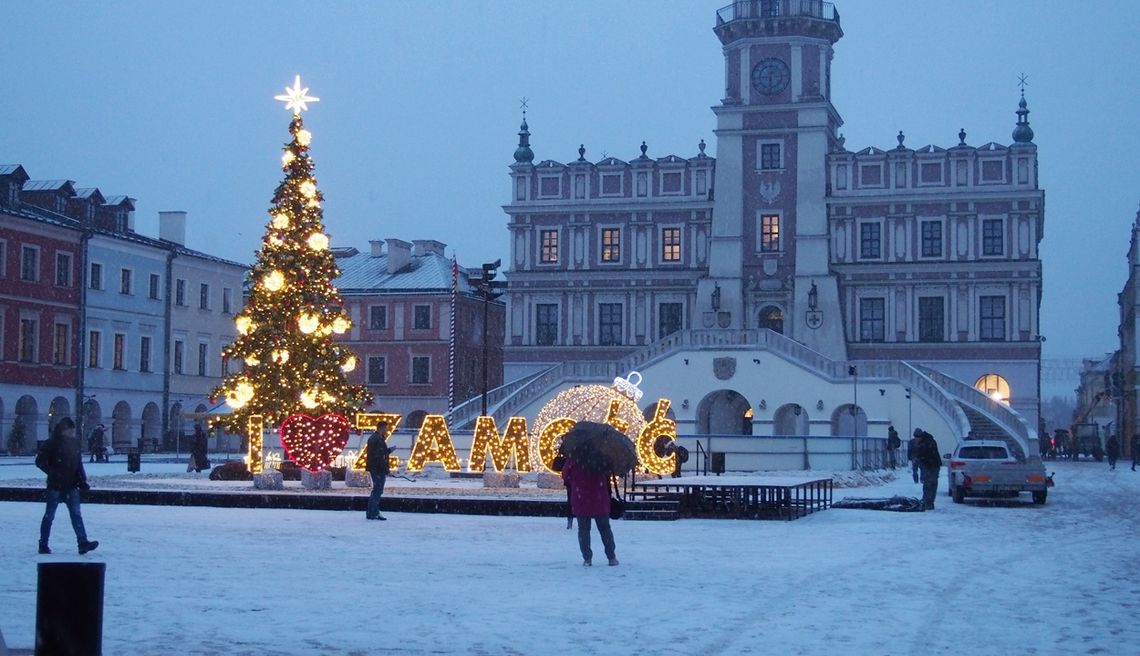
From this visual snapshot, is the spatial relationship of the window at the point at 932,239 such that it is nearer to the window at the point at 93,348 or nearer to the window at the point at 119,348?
the window at the point at 119,348

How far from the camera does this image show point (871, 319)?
2581 inches

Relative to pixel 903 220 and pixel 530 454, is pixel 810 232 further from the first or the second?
pixel 530 454

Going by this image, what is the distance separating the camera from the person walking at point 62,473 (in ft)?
55.2

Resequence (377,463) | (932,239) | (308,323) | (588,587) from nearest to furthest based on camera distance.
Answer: (588,587)
(377,463)
(308,323)
(932,239)

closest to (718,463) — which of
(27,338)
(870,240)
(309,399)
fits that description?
(309,399)

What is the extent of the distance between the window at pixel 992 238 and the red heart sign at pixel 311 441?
40.2 metres

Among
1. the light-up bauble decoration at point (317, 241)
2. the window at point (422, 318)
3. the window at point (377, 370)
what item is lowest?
the window at point (377, 370)

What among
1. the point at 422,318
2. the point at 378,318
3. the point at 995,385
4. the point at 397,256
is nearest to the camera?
the point at 995,385

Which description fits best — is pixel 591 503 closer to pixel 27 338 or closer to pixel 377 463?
pixel 377 463

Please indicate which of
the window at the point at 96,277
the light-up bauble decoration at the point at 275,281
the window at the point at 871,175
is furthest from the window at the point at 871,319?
the light-up bauble decoration at the point at 275,281

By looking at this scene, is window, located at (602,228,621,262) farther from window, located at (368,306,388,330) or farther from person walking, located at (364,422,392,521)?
person walking, located at (364,422,392,521)

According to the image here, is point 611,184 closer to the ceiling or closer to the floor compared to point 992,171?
closer to the ceiling

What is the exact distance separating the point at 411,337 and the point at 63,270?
21969 mm

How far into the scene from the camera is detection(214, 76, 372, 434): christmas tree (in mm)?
36031
